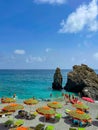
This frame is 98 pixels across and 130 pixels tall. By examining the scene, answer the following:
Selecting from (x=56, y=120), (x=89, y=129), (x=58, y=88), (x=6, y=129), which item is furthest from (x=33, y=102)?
(x=58, y=88)

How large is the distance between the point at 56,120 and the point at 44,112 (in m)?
3.52

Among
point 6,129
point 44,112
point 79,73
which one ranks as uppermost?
point 79,73

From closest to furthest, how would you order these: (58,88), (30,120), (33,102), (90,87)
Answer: (30,120)
(33,102)
(90,87)
(58,88)

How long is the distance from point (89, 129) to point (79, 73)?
155 ft

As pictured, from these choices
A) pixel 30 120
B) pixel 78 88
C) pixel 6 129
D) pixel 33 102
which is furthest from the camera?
pixel 78 88

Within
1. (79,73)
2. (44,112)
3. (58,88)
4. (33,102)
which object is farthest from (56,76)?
(44,112)

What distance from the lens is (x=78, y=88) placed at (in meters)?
68.0

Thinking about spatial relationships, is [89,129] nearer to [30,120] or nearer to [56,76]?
[30,120]

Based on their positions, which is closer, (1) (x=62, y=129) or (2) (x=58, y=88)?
(1) (x=62, y=129)

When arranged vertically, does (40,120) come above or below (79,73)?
below

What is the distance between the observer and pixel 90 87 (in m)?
58.4

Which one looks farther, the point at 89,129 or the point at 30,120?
the point at 30,120

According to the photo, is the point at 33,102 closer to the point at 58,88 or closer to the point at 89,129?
the point at 89,129

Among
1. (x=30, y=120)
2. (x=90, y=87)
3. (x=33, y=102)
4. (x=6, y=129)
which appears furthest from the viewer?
(x=90, y=87)
